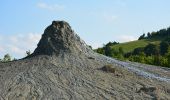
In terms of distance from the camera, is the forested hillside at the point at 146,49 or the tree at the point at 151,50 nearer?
the forested hillside at the point at 146,49

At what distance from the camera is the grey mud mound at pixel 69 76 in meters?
23.9

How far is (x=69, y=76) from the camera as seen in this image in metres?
25.4

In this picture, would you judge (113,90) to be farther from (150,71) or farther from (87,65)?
(150,71)

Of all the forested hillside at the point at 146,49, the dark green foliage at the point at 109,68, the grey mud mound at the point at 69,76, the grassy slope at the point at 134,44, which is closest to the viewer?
the grey mud mound at the point at 69,76

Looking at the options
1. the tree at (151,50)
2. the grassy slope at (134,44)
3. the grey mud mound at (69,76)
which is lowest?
the grey mud mound at (69,76)

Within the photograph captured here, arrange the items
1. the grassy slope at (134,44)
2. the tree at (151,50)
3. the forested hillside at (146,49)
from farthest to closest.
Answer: the grassy slope at (134,44) → the tree at (151,50) → the forested hillside at (146,49)

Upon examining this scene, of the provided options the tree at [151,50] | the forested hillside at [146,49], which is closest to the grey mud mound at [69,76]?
the forested hillside at [146,49]

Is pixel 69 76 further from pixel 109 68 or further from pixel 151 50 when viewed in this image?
pixel 151 50

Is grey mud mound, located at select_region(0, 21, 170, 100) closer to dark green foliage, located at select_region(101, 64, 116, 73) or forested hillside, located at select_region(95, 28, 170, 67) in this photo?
dark green foliage, located at select_region(101, 64, 116, 73)

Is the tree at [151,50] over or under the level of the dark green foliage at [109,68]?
over

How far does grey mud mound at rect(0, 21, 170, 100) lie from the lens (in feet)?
78.4

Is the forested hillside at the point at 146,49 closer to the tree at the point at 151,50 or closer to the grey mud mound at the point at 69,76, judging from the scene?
the tree at the point at 151,50

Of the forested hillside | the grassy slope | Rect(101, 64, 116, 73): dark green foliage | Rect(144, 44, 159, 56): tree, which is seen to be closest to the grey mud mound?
Rect(101, 64, 116, 73): dark green foliage

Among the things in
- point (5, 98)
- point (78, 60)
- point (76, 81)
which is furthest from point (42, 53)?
point (5, 98)
